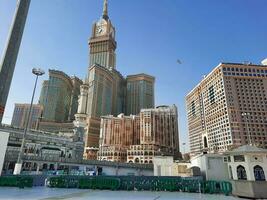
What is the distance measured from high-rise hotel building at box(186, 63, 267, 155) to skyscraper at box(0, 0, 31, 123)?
118 metres

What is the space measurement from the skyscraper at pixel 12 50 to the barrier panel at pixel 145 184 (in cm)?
1171

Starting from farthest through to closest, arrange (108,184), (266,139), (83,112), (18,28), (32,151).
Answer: (83,112), (266,139), (32,151), (18,28), (108,184)

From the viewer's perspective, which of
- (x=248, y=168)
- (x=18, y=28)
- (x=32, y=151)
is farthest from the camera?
(x=32, y=151)

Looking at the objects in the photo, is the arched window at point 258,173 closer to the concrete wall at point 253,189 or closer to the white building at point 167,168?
the concrete wall at point 253,189

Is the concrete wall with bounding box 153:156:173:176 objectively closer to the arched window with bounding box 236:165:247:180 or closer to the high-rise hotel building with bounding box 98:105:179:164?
the arched window with bounding box 236:165:247:180

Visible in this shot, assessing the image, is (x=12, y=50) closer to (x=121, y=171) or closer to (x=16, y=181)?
(x=16, y=181)

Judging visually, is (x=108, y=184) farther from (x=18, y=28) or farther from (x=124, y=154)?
(x=124, y=154)

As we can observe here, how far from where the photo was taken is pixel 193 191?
20.2m

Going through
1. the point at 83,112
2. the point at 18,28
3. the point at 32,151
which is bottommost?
the point at 32,151

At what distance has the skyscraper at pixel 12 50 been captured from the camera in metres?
25.4

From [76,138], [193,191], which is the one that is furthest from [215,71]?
[193,191]

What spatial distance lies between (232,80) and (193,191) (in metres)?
129

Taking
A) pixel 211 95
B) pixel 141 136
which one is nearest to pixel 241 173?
pixel 141 136

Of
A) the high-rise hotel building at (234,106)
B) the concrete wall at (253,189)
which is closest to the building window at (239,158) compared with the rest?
the concrete wall at (253,189)
